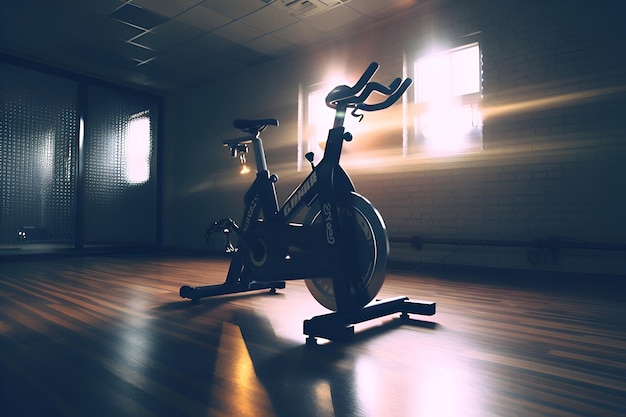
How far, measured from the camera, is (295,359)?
1599 mm

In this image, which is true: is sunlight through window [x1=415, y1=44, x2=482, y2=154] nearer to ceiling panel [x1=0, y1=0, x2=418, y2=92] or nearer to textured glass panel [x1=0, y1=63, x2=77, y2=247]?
ceiling panel [x1=0, y1=0, x2=418, y2=92]

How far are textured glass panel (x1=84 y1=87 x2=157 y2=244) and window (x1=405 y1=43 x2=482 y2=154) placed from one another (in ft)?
16.2

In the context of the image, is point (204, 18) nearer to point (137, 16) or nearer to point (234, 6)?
point (234, 6)

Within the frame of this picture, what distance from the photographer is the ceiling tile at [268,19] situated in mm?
4957

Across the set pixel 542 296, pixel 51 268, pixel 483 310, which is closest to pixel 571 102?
pixel 542 296

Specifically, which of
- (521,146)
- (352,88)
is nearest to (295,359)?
(352,88)

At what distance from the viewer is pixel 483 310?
2.49m

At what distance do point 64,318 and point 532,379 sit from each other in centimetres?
218

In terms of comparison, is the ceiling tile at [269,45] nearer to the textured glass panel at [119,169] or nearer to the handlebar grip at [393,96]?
the textured glass panel at [119,169]

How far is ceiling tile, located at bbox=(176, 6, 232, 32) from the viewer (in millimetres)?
4945

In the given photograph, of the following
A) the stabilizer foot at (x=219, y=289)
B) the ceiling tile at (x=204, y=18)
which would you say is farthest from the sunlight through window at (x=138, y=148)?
the stabilizer foot at (x=219, y=289)

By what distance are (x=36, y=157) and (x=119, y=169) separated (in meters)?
1.27

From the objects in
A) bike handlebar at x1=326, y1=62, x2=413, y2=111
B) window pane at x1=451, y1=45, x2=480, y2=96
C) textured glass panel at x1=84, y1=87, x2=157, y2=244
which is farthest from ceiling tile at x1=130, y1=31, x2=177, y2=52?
bike handlebar at x1=326, y1=62, x2=413, y2=111

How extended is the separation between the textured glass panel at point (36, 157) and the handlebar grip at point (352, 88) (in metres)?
5.80
